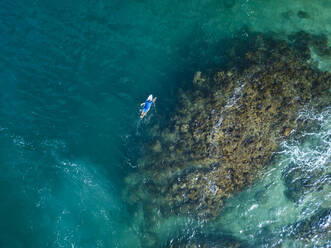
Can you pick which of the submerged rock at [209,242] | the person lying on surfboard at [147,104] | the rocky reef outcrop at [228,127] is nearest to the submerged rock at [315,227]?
the submerged rock at [209,242]

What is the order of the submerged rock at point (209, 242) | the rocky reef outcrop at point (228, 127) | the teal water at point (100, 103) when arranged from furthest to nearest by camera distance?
the teal water at point (100, 103) < the submerged rock at point (209, 242) < the rocky reef outcrop at point (228, 127)

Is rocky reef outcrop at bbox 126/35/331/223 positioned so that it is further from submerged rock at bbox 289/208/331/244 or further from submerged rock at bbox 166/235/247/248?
submerged rock at bbox 289/208/331/244

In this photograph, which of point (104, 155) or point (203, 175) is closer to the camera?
point (203, 175)

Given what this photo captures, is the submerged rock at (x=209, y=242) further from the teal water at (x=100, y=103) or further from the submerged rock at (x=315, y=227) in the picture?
the submerged rock at (x=315, y=227)

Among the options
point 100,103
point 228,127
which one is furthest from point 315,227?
point 100,103

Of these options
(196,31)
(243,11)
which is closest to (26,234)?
(196,31)

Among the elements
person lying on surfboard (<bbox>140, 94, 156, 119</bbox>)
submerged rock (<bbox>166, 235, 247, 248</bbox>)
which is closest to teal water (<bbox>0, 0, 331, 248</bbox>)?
submerged rock (<bbox>166, 235, 247, 248</bbox>)

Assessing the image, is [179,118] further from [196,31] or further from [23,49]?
[23,49]
